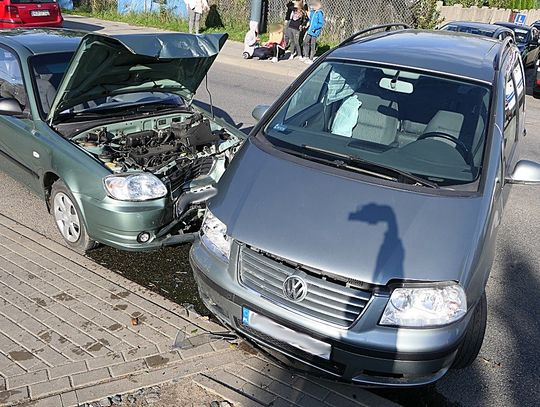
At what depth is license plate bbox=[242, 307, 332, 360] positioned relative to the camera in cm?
268

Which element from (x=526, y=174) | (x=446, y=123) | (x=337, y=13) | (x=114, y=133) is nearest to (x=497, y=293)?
(x=526, y=174)

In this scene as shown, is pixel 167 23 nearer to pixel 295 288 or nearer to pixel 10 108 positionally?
pixel 10 108

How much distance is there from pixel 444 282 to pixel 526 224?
3498mm

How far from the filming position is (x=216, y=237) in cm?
314

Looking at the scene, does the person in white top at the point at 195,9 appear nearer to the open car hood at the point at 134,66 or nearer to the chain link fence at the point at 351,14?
the chain link fence at the point at 351,14

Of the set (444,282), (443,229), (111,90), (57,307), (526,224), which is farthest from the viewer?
(526,224)

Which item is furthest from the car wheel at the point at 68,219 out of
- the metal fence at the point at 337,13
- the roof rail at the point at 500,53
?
the metal fence at the point at 337,13

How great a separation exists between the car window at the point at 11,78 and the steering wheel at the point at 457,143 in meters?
3.43

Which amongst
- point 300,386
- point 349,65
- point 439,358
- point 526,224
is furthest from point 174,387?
point 526,224

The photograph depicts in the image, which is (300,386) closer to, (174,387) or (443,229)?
(174,387)

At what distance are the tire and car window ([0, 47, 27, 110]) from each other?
13.1 ft

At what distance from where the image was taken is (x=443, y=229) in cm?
284

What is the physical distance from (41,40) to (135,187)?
225cm

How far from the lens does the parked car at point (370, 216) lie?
103 inches
